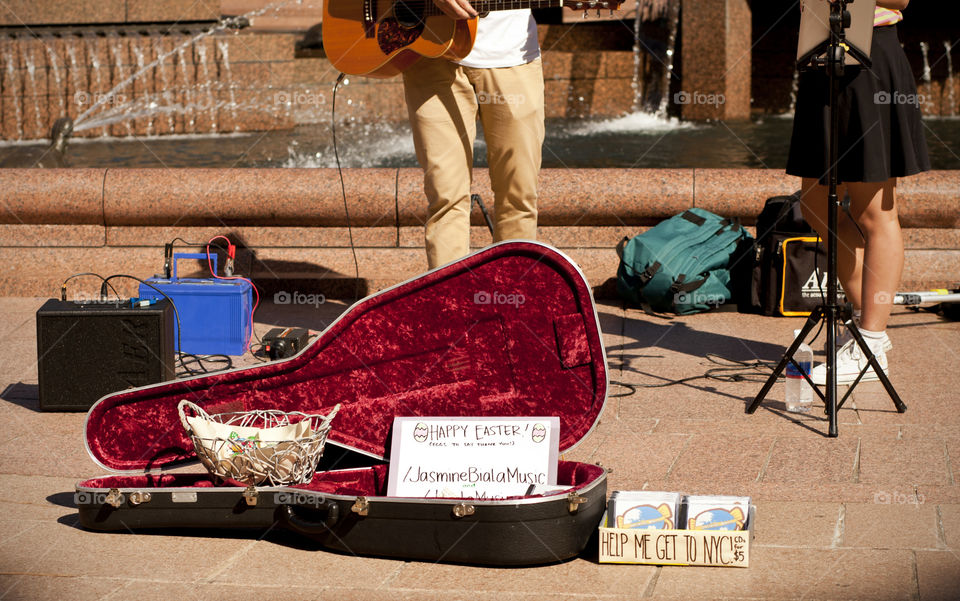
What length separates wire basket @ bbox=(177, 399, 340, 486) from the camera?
312 centimetres

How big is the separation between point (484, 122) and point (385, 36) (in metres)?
0.55

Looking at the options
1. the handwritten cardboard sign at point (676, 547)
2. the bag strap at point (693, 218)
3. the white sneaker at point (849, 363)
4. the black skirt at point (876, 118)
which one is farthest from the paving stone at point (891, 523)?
the bag strap at point (693, 218)

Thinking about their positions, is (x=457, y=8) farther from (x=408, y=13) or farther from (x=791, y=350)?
(x=791, y=350)

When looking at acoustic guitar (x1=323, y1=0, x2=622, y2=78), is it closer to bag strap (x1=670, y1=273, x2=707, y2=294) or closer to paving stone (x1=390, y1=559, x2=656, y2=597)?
bag strap (x1=670, y1=273, x2=707, y2=294)

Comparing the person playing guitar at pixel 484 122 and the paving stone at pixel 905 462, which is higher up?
the person playing guitar at pixel 484 122

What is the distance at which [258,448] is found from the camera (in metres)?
3.12

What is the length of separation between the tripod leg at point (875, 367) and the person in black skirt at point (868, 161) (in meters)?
0.36

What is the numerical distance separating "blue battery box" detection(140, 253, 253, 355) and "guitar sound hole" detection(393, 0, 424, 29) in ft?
4.70

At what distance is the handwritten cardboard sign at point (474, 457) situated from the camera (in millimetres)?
3098

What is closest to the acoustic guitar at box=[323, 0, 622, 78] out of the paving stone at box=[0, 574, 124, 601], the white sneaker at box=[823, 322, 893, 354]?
the white sneaker at box=[823, 322, 893, 354]

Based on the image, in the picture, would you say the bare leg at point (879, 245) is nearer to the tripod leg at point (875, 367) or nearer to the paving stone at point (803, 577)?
the tripod leg at point (875, 367)

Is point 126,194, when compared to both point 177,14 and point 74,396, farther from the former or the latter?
point 177,14

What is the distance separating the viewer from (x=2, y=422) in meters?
4.23

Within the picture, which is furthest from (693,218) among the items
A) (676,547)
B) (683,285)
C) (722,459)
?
(676,547)
